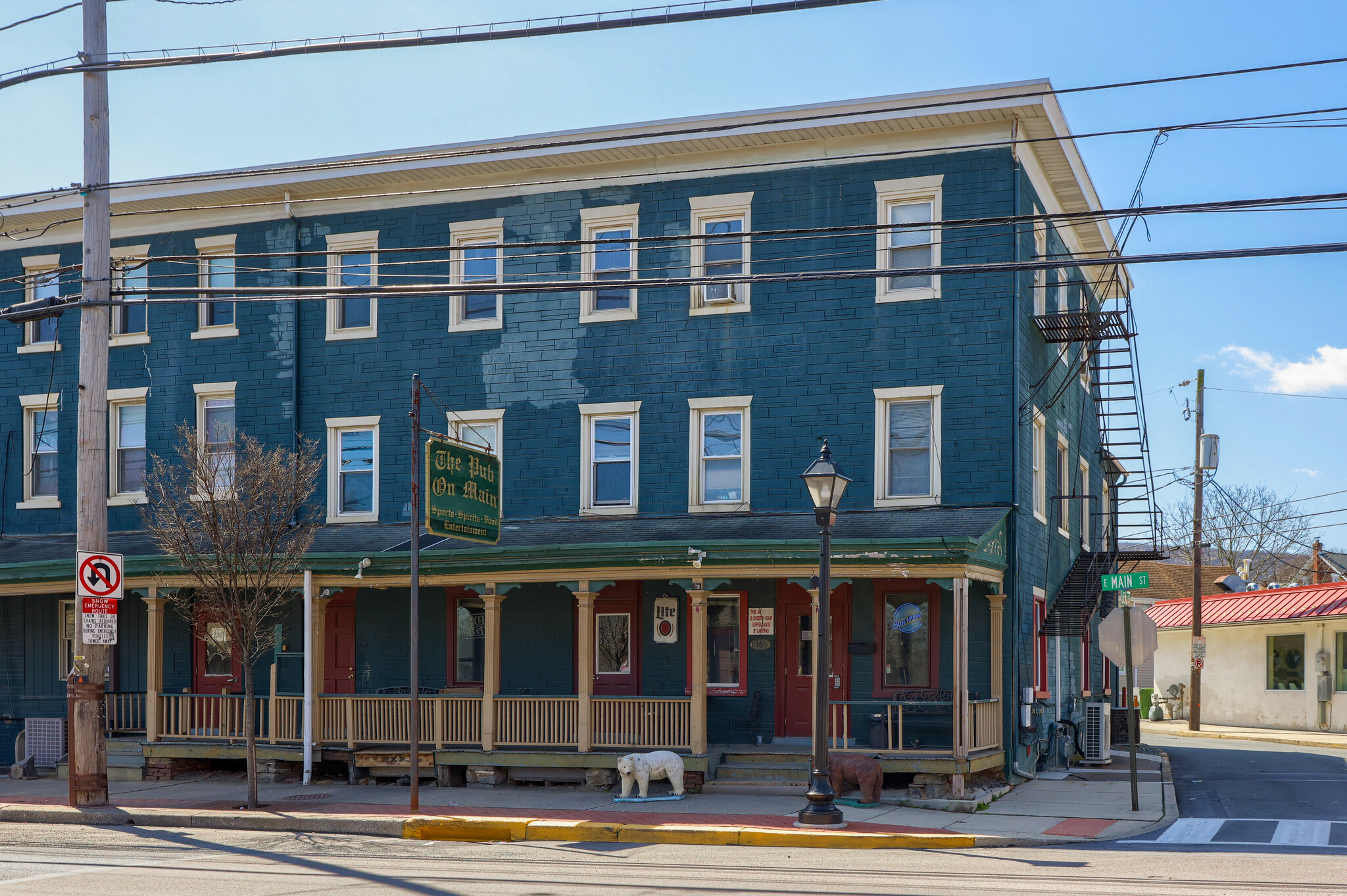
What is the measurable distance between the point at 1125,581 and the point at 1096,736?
639 cm

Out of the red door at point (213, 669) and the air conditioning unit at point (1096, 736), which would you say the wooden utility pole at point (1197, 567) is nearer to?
the air conditioning unit at point (1096, 736)

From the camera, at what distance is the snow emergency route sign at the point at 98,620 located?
55.0ft

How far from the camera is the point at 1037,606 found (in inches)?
867

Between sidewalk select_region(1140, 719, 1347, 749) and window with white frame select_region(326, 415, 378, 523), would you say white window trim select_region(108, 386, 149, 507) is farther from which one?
sidewalk select_region(1140, 719, 1347, 749)

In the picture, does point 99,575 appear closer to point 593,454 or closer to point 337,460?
point 337,460

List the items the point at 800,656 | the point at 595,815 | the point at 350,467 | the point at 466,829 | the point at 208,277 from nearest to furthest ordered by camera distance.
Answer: the point at 466,829 → the point at 595,815 → the point at 800,656 → the point at 350,467 → the point at 208,277

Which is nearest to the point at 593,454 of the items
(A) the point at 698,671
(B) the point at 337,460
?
(B) the point at 337,460

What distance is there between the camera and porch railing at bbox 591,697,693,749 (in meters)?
18.2

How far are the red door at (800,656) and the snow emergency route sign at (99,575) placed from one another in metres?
9.37

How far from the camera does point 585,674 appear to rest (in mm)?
18391

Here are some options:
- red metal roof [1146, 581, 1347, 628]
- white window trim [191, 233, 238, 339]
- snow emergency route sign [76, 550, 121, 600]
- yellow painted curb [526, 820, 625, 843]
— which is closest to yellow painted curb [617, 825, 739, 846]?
yellow painted curb [526, 820, 625, 843]

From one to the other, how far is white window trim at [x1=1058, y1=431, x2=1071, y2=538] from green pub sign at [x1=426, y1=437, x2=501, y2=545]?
10927mm

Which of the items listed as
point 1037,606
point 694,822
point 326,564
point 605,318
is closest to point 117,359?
point 326,564

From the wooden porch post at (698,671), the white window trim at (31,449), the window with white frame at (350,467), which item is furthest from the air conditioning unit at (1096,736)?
the white window trim at (31,449)
